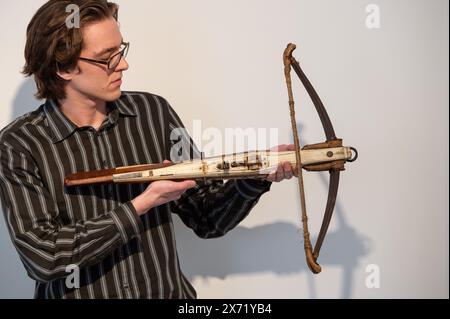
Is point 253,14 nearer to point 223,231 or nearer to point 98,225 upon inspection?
point 223,231

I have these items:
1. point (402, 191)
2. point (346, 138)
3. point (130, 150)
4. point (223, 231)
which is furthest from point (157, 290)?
point (402, 191)

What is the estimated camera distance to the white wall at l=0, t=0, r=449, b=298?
4.67 feet

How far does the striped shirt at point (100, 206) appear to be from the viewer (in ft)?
3.32

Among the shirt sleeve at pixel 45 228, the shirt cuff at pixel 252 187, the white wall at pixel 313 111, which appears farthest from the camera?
the white wall at pixel 313 111

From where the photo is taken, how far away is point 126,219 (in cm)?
102

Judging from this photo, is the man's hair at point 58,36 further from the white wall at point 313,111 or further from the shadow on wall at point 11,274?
the shadow on wall at point 11,274

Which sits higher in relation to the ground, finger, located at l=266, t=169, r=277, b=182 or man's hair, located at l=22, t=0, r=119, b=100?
man's hair, located at l=22, t=0, r=119, b=100

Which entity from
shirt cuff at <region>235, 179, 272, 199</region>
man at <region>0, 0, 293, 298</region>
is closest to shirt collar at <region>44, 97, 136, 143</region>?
man at <region>0, 0, 293, 298</region>

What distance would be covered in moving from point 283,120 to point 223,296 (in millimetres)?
565

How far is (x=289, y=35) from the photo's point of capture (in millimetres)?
1447

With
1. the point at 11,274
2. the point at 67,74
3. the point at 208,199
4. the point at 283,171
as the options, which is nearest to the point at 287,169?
the point at 283,171

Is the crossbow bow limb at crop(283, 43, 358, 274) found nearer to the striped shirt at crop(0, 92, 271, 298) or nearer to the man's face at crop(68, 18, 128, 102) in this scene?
the striped shirt at crop(0, 92, 271, 298)

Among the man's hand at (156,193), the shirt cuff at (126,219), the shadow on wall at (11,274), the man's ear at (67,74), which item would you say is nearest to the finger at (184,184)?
the man's hand at (156,193)

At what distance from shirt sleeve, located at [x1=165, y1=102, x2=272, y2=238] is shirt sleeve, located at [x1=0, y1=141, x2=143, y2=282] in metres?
0.23
